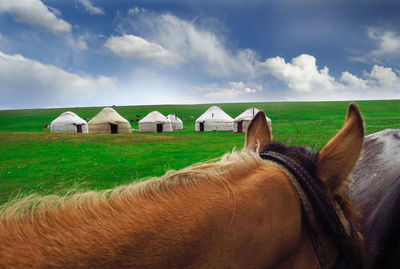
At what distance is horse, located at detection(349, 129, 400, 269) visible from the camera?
6.34 ft

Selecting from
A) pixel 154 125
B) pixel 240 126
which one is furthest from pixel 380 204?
pixel 154 125

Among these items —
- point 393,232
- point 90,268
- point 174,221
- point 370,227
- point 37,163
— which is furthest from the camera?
point 37,163

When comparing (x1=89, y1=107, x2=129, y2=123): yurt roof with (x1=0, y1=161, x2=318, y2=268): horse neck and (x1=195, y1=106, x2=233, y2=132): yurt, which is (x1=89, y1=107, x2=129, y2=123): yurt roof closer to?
(x1=195, y1=106, x2=233, y2=132): yurt

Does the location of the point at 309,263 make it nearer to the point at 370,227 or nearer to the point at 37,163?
the point at 370,227

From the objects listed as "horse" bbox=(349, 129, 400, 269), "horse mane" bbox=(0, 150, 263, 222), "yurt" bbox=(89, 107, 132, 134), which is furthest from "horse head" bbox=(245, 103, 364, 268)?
"yurt" bbox=(89, 107, 132, 134)

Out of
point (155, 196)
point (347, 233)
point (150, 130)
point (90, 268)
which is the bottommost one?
point (150, 130)

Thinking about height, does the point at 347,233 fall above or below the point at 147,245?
below

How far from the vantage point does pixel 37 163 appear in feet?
38.9

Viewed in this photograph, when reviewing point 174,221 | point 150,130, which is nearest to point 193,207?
point 174,221

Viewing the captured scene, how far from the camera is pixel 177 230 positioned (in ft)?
2.87

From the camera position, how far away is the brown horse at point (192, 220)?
2.55 feet

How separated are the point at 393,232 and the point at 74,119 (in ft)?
136

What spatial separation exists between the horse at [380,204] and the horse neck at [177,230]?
3.32 ft

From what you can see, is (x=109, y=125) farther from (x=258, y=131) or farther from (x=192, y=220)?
(x=192, y=220)
